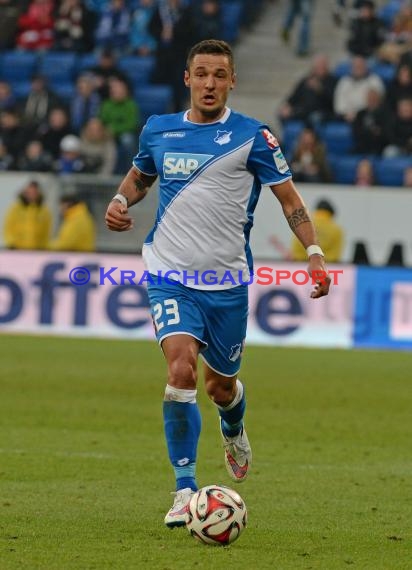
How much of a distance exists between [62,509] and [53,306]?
38.6 feet

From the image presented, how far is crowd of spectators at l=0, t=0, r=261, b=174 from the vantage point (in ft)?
74.5

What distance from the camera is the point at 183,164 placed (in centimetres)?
750

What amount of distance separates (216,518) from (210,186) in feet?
5.75

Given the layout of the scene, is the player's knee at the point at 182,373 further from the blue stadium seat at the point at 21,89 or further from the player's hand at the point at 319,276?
the blue stadium seat at the point at 21,89

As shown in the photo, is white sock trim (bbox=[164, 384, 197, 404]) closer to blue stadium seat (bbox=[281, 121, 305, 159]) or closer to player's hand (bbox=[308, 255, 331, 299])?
player's hand (bbox=[308, 255, 331, 299])

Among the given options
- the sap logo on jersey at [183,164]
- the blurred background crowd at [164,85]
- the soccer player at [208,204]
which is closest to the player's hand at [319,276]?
the soccer player at [208,204]

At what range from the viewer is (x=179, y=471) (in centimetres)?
716

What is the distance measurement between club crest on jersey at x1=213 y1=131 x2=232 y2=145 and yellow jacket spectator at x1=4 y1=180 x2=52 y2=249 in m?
13.3

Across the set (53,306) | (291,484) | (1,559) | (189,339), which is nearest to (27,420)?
(291,484)

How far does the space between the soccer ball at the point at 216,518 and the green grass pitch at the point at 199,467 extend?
0.20 feet

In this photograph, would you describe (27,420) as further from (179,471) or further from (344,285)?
(344,285)

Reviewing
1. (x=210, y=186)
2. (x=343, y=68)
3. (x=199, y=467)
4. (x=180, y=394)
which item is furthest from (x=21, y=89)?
(x=180, y=394)

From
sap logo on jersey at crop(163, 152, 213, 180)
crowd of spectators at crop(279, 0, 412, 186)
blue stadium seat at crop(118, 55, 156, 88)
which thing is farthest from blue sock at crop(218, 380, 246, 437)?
blue stadium seat at crop(118, 55, 156, 88)

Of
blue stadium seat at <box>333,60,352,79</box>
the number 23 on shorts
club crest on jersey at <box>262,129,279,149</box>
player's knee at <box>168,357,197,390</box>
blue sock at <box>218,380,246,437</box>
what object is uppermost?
club crest on jersey at <box>262,129,279,149</box>
